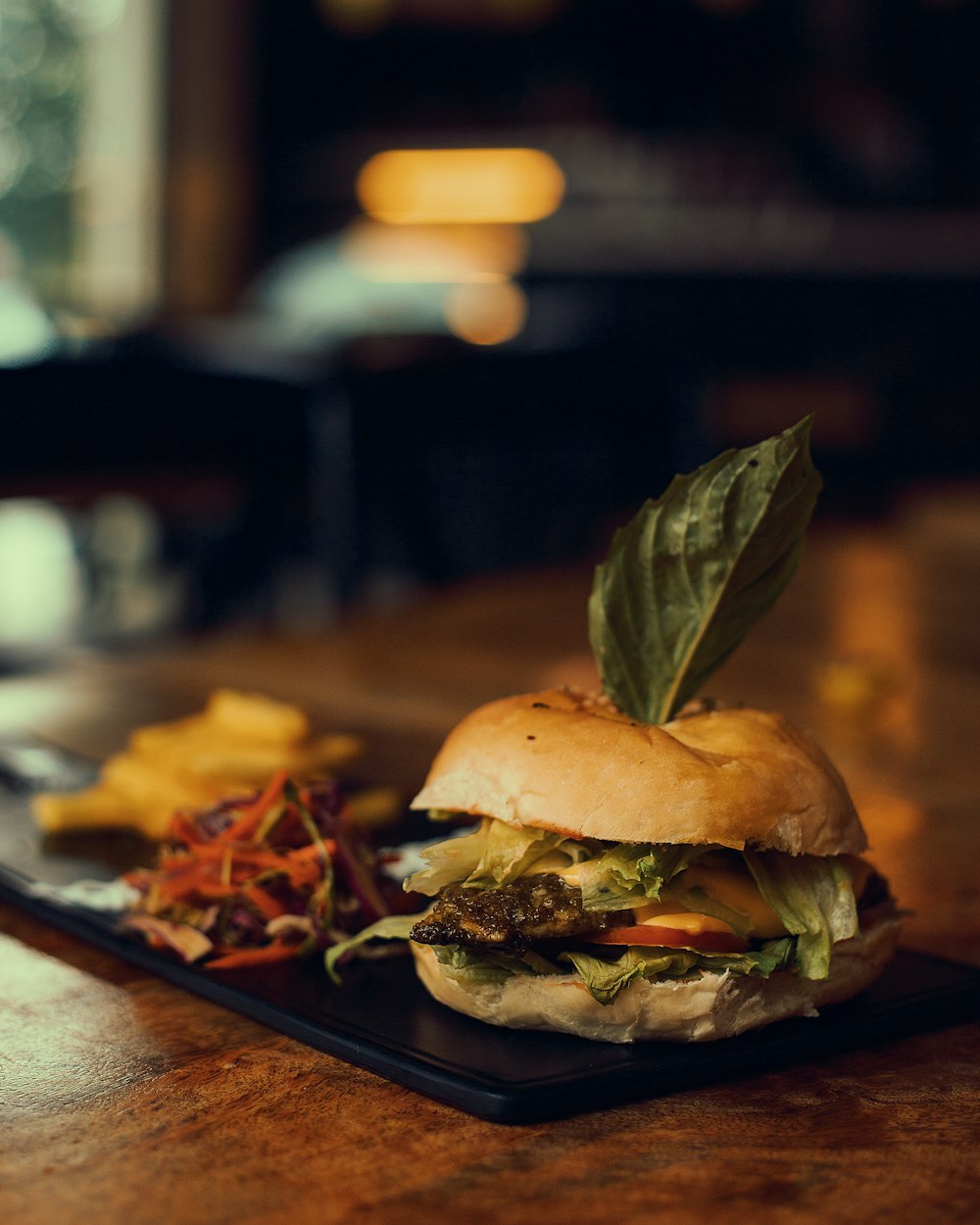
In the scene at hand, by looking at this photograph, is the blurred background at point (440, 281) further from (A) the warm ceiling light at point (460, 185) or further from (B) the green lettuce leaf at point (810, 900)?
(B) the green lettuce leaf at point (810, 900)

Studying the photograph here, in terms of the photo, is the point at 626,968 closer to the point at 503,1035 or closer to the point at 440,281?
the point at 503,1035

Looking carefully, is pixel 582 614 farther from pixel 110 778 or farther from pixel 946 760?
pixel 110 778

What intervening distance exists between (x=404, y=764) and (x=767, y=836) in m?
0.79

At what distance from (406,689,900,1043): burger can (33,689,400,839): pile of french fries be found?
424 mm

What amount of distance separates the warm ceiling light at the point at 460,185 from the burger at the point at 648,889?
7.96 metres

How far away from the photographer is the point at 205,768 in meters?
1.34

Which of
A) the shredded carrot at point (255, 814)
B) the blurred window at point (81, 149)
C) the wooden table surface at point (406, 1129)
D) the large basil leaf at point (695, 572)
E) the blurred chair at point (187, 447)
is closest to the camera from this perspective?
the wooden table surface at point (406, 1129)

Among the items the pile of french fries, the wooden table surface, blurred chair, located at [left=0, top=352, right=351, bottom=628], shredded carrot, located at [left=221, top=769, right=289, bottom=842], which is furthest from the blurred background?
the wooden table surface

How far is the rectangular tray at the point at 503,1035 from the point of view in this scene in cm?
79

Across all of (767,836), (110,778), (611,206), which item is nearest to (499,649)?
(110,778)

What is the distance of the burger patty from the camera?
834 millimetres

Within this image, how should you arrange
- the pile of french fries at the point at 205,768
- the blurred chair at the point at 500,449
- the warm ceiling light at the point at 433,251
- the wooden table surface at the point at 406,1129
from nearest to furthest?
1. the wooden table surface at the point at 406,1129
2. the pile of french fries at the point at 205,768
3. the blurred chair at the point at 500,449
4. the warm ceiling light at the point at 433,251

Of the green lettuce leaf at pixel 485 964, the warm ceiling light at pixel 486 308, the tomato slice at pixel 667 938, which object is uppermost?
the warm ceiling light at pixel 486 308

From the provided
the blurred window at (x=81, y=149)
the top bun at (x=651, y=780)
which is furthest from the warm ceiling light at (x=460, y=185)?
the top bun at (x=651, y=780)
